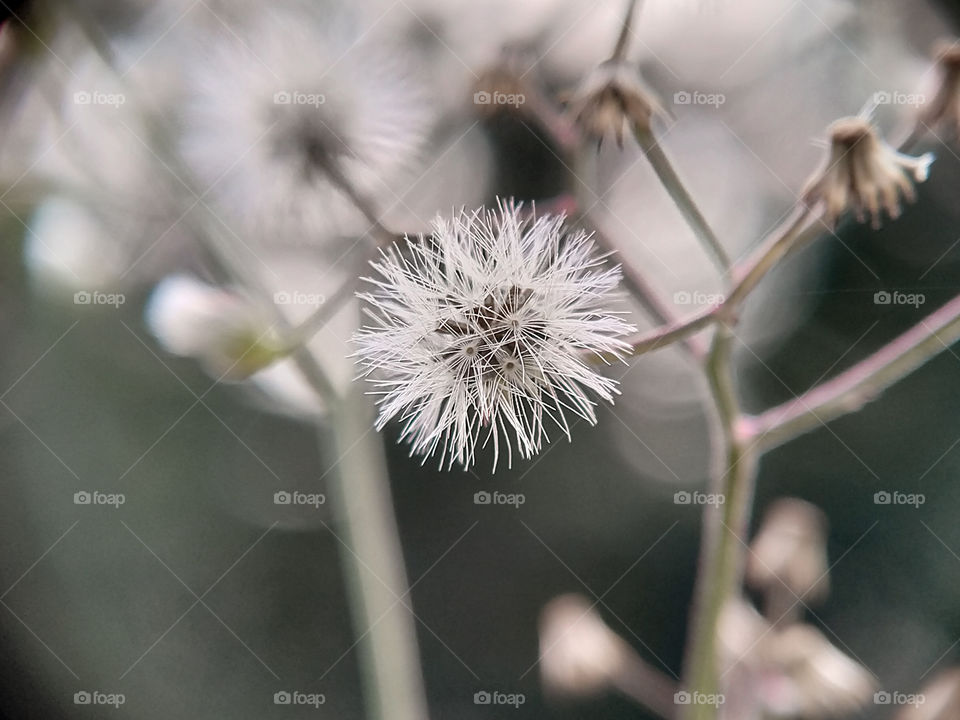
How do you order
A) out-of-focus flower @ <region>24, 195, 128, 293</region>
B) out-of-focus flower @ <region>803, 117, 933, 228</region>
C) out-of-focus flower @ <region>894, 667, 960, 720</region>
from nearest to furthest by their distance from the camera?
out-of-focus flower @ <region>803, 117, 933, 228</region> → out-of-focus flower @ <region>894, 667, 960, 720</region> → out-of-focus flower @ <region>24, 195, 128, 293</region>

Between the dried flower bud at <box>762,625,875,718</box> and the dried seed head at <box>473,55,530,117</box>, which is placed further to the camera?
the dried seed head at <box>473,55,530,117</box>

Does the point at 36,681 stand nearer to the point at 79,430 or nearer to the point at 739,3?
the point at 79,430

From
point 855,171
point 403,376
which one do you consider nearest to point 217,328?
point 403,376

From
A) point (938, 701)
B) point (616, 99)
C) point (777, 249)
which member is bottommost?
point (938, 701)

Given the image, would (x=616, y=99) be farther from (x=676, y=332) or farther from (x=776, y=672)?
(x=776, y=672)

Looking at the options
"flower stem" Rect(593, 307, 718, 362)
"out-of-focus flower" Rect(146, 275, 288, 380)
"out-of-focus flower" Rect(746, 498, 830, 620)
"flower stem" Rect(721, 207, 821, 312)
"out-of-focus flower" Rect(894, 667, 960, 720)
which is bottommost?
"out-of-focus flower" Rect(894, 667, 960, 720)

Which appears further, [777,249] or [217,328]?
[217,328]

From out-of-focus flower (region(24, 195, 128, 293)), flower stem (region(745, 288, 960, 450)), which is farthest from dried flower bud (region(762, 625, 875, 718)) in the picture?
out-of-focus flower (region(24, 195, 128, 293))

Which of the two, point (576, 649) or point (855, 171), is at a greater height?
point (855, 171)

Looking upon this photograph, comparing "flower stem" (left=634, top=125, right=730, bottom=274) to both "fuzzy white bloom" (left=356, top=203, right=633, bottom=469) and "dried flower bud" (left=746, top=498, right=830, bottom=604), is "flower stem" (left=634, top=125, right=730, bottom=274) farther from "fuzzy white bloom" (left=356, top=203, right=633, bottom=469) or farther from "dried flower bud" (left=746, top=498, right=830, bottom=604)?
"dried flower bud" (left=746, top=498, right=830, bottom=604)
